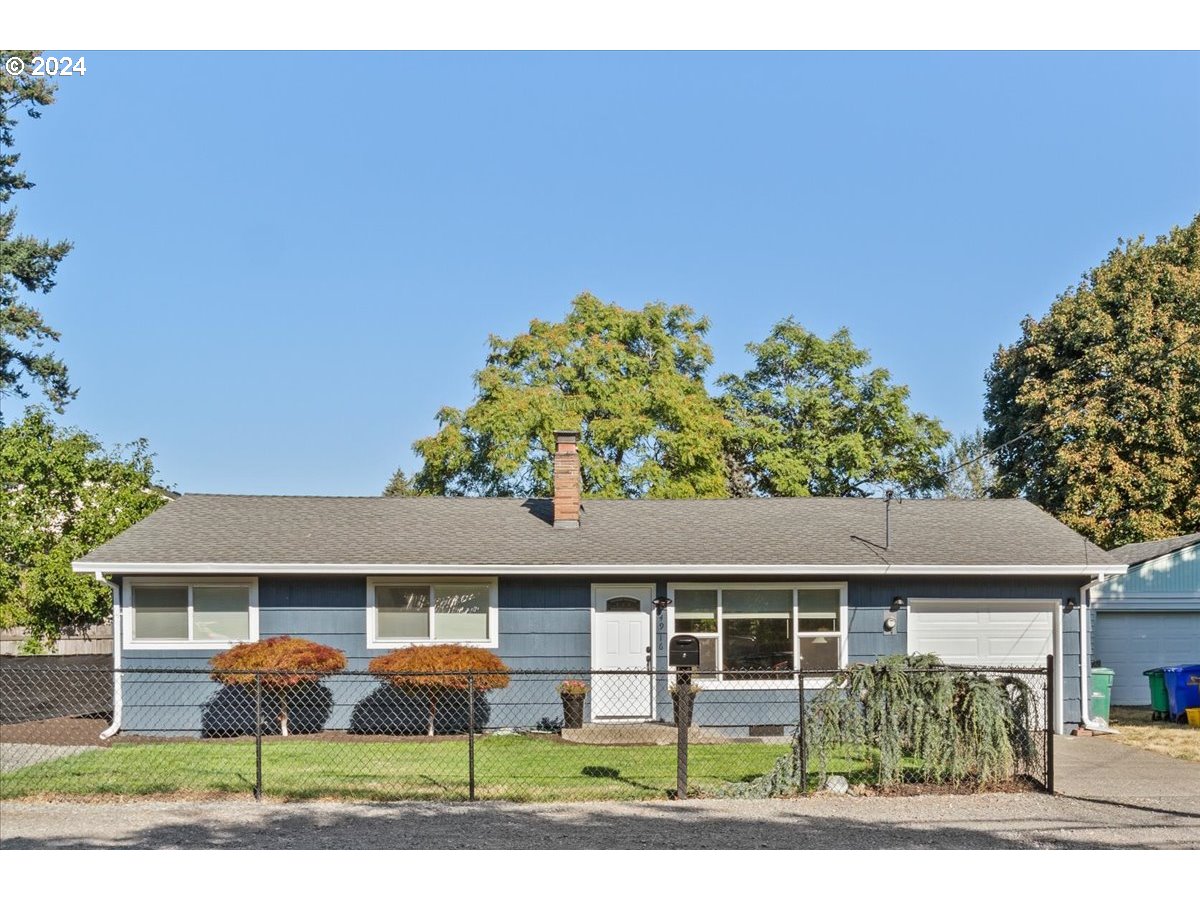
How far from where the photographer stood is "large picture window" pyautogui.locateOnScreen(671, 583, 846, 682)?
732 inches

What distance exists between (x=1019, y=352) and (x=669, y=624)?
23.2 meters

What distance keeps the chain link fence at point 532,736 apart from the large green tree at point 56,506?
216 cm

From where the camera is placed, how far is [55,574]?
2386 centimetres

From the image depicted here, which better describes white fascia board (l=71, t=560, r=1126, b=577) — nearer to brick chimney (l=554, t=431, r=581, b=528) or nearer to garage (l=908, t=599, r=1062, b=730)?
garage (l=908, t=599, r=1062, b=730)

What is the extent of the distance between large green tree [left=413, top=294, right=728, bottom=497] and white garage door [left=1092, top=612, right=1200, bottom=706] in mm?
13082

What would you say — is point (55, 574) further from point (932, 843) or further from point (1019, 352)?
point (1019, 352)

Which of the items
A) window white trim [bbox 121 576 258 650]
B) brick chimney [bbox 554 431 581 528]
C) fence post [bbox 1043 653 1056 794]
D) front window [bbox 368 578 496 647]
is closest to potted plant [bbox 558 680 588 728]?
front window [bbox 368 578 496 647]

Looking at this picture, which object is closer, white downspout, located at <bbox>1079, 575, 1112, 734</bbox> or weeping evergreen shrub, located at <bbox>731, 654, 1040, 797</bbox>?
weeping evergreen shrub, located at <bbox>731, 654, 1040, 797</bbox>

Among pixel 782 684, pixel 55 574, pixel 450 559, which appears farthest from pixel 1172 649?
pixel 55 574

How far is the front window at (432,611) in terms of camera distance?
60.1 ft

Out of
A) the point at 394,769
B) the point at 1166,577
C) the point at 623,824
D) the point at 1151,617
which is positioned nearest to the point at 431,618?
the point at 394,769

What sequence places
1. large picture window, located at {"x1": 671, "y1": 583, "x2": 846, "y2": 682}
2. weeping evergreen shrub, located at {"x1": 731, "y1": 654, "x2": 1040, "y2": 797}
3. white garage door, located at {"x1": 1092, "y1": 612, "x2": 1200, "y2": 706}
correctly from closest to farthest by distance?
1. weeping evergreen shrub, located at {"x1": 731, "y1": 654, "x2": 1040, "y2": 797}
2. large picture window, located at {"x1": 671, "y1": 583, "x2": 846, "y2": 682}
3. white garage door, located at {"x1": 1092, "y1": 612, "x2": 1200, "y2": 706}

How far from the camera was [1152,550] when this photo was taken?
2558cm

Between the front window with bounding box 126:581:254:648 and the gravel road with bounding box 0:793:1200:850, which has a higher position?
the front window with bounding box 126:581:254:648
